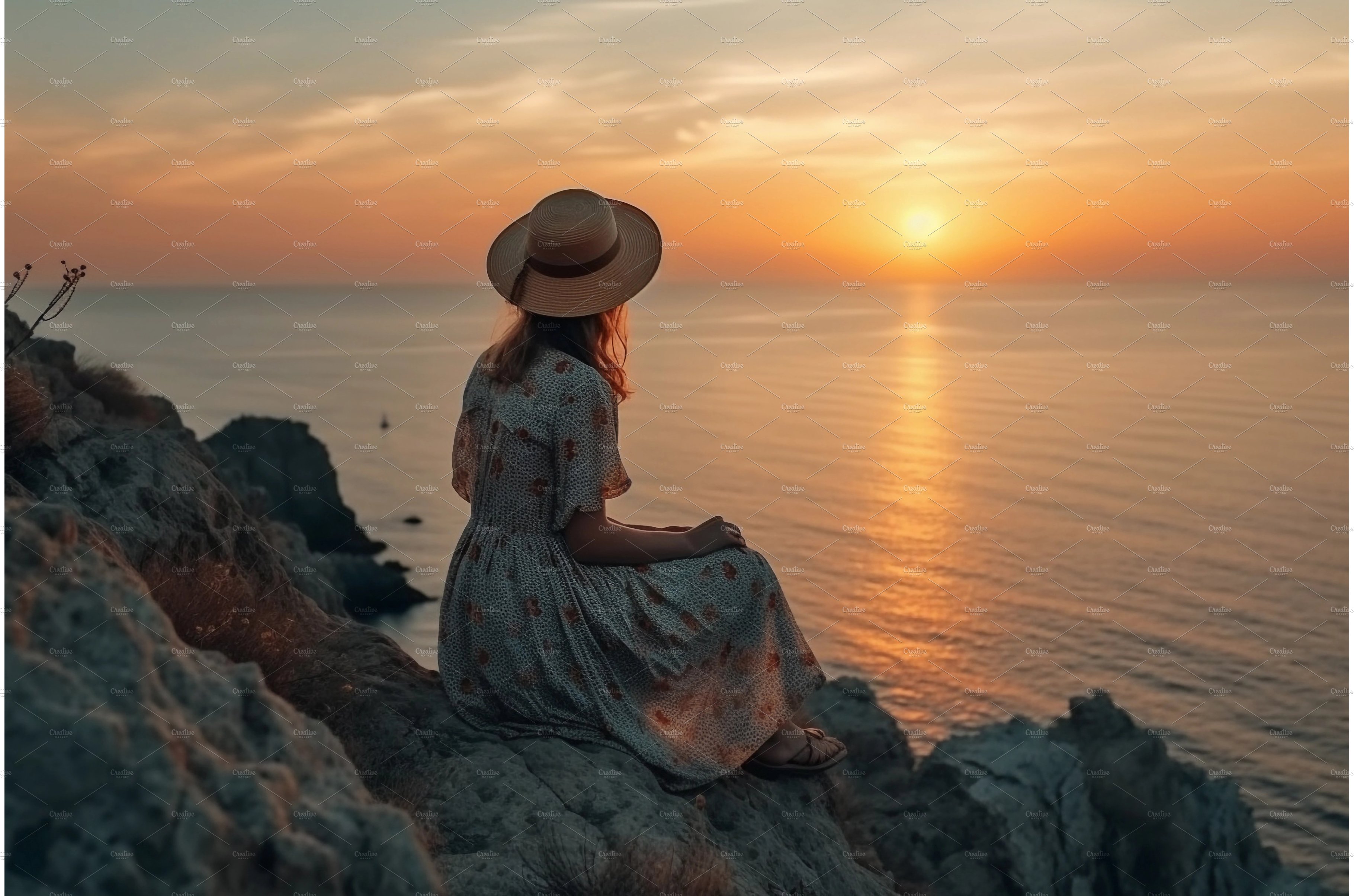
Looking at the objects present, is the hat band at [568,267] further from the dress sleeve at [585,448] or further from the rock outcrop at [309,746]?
the rock outcrop at [309,746]

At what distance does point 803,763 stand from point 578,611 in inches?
51.6

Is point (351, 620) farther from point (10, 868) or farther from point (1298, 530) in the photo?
point (1298, 530)

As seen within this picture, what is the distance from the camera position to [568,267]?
4.43 meters

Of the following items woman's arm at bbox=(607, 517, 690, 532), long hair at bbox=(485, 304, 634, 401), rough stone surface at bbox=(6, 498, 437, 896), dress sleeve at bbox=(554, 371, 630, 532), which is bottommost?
rough stone surface at bbox=(6, 498, 437, 896)

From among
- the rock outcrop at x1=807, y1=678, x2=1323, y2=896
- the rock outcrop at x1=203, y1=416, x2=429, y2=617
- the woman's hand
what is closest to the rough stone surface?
the woman's hand

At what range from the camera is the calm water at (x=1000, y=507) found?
93.2 feet

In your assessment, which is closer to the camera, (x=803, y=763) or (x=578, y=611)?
(x=578, y=611)

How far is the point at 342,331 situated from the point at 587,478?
11157 cm

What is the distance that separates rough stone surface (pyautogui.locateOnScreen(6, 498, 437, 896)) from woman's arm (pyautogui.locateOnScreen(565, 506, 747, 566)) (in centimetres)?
141

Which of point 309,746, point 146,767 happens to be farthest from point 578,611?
point 146,767

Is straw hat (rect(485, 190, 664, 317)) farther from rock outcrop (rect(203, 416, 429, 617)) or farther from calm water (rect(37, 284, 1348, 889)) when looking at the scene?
rock outcrop (rect(203, 416, 429, 617))

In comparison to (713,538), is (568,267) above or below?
above

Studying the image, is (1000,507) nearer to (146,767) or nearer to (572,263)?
(572,263)

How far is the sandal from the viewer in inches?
195
